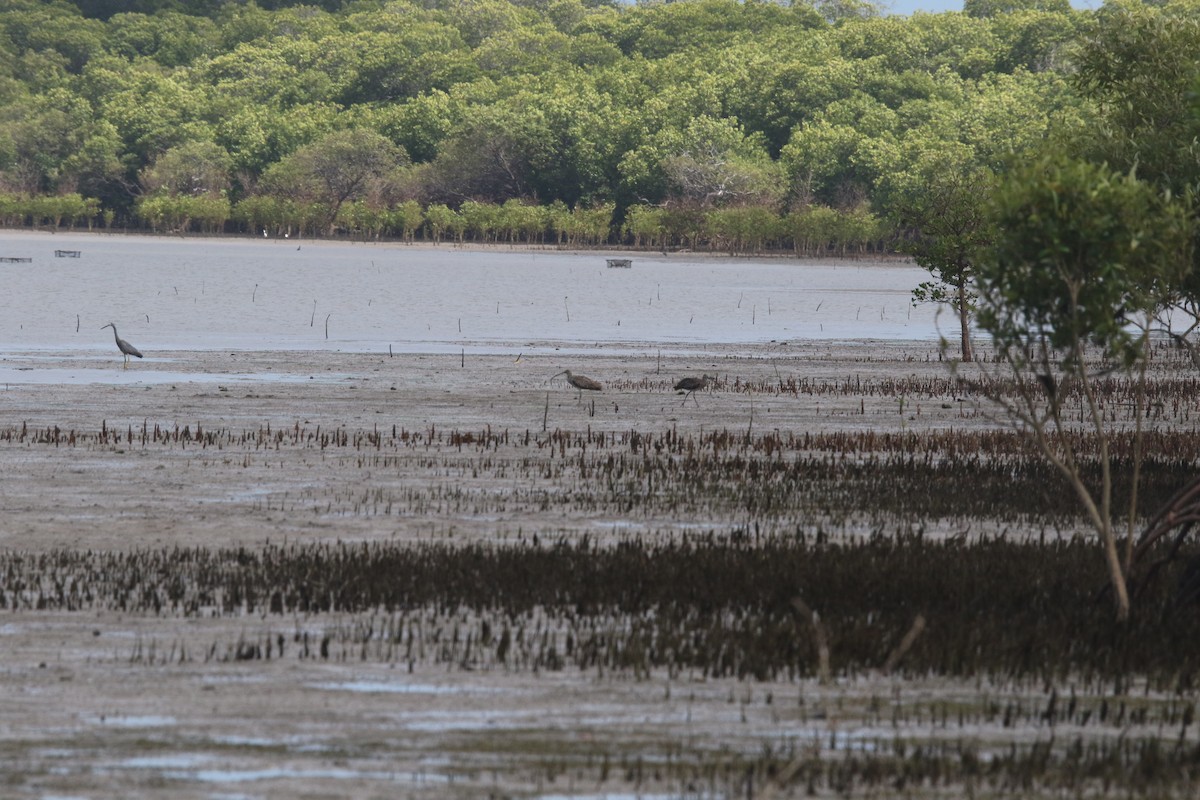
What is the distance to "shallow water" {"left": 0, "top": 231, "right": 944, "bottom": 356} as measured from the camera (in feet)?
153

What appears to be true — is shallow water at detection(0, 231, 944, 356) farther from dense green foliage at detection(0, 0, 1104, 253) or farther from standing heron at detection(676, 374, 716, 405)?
dense green foliage at detection(0, 0, 1104, 253)

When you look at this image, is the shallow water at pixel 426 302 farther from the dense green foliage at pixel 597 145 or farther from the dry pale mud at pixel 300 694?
the dry pale mud at pixel 300 694

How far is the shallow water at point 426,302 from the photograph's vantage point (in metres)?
46.8

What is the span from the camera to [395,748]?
8.88 meters

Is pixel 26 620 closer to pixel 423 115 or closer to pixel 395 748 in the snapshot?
pixel 395 748

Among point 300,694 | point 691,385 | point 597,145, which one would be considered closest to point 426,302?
point 691,385

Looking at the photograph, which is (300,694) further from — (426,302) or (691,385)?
(426,302)

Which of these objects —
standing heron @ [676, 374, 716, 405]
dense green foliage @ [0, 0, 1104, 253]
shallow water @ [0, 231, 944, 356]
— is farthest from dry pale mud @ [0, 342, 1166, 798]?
dense green foliage @ [0, 0, 1104, 253]

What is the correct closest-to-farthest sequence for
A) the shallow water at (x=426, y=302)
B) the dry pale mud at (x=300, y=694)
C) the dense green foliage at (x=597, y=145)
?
the dry pale mud at (x=300, y=694) < the shallow water at (x=426, y=302) < the dense green foliage at (x=597, y=145)

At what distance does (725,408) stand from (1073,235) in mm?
16475

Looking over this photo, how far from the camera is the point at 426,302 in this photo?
67.8m

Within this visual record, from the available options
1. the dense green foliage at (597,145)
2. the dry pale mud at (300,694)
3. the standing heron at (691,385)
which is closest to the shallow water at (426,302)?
the standing heron at (691,385)

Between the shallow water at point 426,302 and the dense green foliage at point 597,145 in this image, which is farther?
the dense green foliage at point 597,145

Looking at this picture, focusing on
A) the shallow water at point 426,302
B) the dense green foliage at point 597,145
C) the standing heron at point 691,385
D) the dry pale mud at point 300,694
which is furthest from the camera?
the dense green foliage at point 597,145
